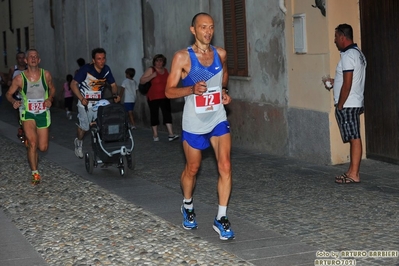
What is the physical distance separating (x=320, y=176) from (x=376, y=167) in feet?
2.80

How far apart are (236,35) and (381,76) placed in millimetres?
3973

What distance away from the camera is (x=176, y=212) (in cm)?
881

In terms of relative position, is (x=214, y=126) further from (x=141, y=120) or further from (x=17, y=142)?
(x=141, y=120)

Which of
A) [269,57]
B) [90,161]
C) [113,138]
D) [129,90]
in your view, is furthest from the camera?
[129,90]

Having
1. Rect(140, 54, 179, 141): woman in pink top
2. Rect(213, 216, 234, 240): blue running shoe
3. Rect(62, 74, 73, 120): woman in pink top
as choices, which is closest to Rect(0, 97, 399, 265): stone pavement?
Rect(213, 216, 234, 240): blue running shoe

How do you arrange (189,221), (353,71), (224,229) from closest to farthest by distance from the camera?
1. (224,229)
2. (189,221)
3. (353,71)

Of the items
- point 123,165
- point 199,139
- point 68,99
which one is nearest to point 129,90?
point 68,99

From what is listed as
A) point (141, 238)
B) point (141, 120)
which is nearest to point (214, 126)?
point (141, 238)

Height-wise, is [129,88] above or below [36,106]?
above

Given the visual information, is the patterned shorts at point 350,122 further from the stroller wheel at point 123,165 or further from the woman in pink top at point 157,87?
the woman in pink top at point 157,87

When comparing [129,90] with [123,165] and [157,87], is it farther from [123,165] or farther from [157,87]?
[123,165]

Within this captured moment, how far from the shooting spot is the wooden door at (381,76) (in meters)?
11.0

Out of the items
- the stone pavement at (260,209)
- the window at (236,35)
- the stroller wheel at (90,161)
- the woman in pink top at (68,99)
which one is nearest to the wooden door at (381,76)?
the stone pavement at (260,209)

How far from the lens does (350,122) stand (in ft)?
33.3
